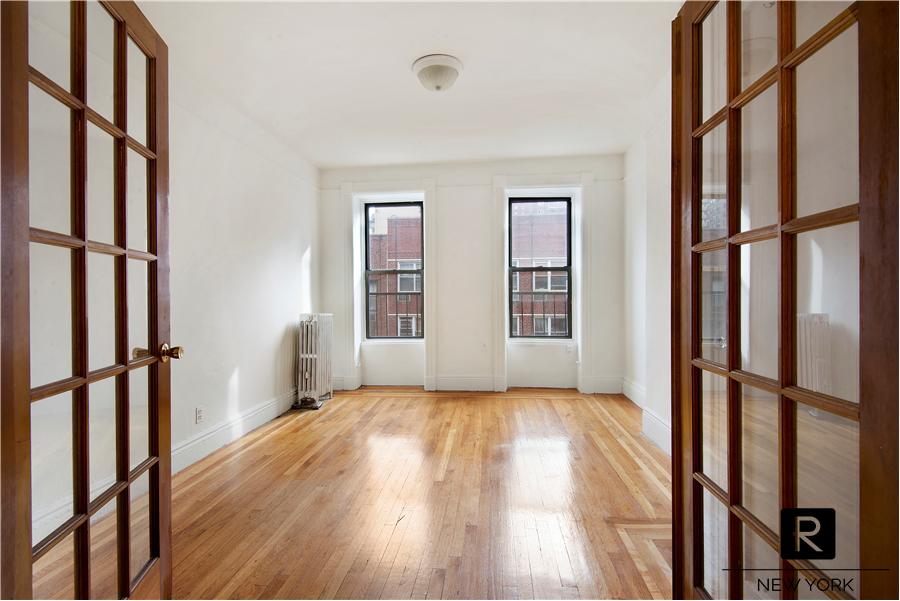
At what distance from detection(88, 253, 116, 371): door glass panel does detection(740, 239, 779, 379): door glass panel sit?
181 cm

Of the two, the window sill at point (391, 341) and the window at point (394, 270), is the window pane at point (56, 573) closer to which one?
the window sill at point (391, 341)

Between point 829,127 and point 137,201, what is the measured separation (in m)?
1.92

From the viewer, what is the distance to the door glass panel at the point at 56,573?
989 mm

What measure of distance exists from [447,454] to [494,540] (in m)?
1.19

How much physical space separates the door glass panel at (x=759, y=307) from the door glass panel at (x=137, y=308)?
183 centimetres

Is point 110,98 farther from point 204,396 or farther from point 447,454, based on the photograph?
point 447,454

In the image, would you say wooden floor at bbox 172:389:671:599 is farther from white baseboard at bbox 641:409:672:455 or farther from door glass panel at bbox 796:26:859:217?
door glass panel at bbox 796:26:859:217

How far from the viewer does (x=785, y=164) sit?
100 cm

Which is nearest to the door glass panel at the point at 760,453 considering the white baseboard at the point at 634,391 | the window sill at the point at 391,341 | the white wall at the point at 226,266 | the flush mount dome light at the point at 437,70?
the flush mount dome light at the point at 437,70

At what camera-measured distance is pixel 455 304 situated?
530 centimetres

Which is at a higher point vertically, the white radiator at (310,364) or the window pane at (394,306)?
the window pane at (394,306)

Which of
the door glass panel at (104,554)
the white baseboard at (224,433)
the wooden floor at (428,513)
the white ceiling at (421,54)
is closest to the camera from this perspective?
the door glass panel at (104,554)

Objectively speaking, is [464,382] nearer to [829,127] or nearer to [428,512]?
[428,512]

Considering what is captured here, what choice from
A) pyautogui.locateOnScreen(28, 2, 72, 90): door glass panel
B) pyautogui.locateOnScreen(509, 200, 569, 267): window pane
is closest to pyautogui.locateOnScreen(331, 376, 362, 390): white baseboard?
pyautogui.locateOnScreen(509, 200, 569, 267): window pane
